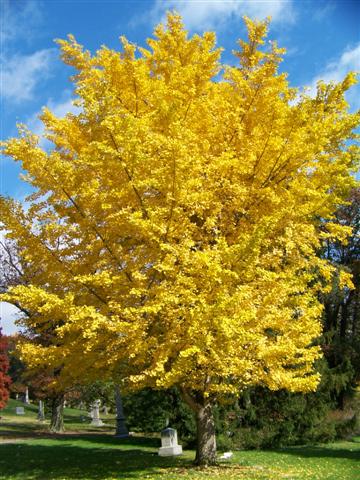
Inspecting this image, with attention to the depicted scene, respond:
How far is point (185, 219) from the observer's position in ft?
27.1

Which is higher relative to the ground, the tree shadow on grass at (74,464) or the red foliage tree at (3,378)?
the red foliage tree at (3,378)

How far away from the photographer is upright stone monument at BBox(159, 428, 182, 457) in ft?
43.5

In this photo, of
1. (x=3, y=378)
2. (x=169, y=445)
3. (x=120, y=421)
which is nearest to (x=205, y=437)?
(x=169, y=445)

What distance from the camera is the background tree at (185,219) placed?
7383mm

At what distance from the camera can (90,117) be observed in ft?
26.6

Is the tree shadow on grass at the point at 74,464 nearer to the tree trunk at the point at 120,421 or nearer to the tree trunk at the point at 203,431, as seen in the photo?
the tree trunk at the point at 203,431

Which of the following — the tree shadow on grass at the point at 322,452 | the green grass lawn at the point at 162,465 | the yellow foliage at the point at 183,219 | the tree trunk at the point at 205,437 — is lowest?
the tree shadow on grass at the point at 322,452

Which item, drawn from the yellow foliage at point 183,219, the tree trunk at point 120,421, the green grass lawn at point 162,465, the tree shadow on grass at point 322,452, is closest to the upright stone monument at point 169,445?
the green grass lawn at point 162,465

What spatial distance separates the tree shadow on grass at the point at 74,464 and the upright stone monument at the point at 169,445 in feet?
2.26

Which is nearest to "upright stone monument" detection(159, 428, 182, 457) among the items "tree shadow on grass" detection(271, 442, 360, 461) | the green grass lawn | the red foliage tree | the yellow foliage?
the green grass lawn

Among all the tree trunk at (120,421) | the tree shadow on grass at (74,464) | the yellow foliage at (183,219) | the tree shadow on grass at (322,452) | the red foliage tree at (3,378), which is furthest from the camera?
the red foliage tree at (3,378)

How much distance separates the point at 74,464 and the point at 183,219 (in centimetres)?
680

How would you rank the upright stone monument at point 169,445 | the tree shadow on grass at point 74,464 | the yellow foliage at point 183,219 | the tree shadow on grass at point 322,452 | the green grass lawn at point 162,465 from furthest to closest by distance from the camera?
the tree shadow on grass at point 322,452
the upright stone monument at point 169,445
the tree shadow on grass at point 74,464
the green grass lawn at point 162,465
the yellow foliage at point 183,219

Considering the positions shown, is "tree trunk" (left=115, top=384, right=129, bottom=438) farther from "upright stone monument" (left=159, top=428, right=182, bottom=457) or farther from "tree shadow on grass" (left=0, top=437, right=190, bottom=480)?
"upright stone monument" (left=159, top=428, right=182, bottom=457)
